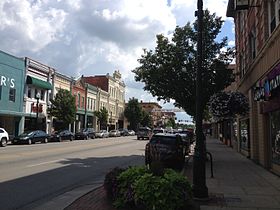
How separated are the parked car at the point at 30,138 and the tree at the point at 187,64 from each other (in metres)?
18.0

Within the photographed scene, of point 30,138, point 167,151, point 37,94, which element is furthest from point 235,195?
point 37,94

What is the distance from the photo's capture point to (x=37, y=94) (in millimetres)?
43344

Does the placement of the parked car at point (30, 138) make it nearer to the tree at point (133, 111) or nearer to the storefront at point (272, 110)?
the storefront at point (272, 110)

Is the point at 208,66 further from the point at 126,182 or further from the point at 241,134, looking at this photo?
the point at 126,182

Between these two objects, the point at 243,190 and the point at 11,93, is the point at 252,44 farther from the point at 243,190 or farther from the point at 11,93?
the point at 11,93

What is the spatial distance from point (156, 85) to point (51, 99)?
2893cm

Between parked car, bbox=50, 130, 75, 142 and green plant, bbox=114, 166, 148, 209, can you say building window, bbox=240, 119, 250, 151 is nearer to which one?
green plant, bbox=114, 166, 148, 209

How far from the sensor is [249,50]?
21984mm

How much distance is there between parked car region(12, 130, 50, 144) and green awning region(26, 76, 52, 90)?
295 inches

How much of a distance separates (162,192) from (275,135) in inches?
377

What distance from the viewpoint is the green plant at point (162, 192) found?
6605mm

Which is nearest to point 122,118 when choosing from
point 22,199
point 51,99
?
point 51,99

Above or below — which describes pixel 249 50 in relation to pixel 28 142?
above

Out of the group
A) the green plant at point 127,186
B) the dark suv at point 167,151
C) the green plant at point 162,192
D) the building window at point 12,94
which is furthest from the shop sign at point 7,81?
the green plant at point 162,192
